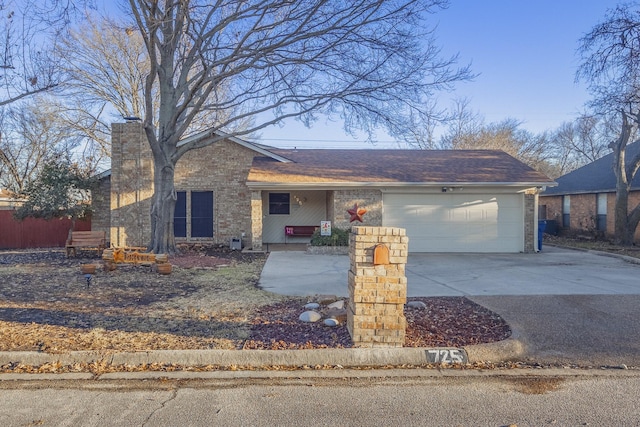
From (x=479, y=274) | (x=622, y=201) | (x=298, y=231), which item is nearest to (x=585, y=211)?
(x=622, y=201)

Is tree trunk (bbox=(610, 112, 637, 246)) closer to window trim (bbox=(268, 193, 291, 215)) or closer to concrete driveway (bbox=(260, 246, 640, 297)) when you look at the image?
concrete driveway (bbox=(260, 246, 640, 297))

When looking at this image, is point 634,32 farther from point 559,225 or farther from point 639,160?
point 559,225

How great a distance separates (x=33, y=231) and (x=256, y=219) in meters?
10.4

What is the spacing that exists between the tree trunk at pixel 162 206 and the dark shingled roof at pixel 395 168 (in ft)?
8.68

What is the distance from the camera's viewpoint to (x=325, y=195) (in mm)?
19266

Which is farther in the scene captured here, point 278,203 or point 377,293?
point 278,203

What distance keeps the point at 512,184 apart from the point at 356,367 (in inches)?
494

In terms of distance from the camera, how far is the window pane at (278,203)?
1919 centimetres

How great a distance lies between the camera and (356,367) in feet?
15.6

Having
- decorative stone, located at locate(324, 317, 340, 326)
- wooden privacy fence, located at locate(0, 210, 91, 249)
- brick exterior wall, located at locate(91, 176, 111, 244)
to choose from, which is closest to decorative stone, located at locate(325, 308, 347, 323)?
decorative stone, located at locate(324, 317, 340, 326)

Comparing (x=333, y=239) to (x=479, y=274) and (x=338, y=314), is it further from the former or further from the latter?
(x=338, y=314)

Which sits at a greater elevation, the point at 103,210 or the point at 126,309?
the point at 103,210

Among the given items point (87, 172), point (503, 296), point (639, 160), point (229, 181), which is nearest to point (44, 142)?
point (87, 172)

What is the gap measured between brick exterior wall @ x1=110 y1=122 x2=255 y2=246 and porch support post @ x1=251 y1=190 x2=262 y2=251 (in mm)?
1255
